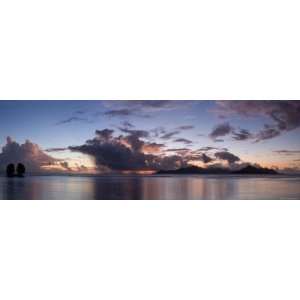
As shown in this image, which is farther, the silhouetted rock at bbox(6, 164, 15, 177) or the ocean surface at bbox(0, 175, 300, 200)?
the silhouetted rock at bbox(6, 164, 15, 177)

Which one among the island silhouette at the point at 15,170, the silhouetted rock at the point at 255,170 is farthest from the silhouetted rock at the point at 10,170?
the silhouetted rock at the point at 255,170

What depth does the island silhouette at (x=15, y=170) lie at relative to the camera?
518cm

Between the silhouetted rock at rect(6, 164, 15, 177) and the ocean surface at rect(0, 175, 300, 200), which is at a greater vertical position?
the silhouetted rock at rect(6, 164, 15, 177)

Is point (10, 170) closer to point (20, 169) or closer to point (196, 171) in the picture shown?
point (20, 169)

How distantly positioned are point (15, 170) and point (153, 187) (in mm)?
1542

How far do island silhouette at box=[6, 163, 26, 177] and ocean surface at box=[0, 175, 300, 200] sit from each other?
72 mm

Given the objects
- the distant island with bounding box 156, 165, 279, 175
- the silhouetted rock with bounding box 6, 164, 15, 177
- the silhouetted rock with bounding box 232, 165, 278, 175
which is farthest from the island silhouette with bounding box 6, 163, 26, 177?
the silhouetted rock with bounding box 232, 165, 278, 175

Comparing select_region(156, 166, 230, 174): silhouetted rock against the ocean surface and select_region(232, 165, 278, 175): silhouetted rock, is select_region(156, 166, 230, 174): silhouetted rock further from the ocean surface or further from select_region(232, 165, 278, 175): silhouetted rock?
select_region(232, 165, 278, 175): silhouetted rock

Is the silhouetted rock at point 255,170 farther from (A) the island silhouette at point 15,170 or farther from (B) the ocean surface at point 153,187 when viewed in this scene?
(A) the island silhouette at point 15,170

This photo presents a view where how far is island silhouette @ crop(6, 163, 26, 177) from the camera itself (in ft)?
17.0

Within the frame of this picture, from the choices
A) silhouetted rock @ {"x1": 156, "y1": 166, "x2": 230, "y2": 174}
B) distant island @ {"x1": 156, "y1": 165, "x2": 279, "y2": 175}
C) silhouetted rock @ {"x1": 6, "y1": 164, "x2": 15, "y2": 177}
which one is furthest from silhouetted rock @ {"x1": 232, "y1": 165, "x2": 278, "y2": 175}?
silhouetted rock @ {"x1": 6, "y1": 164, "x2": 15, "y2": 177}

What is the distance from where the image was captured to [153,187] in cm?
502
